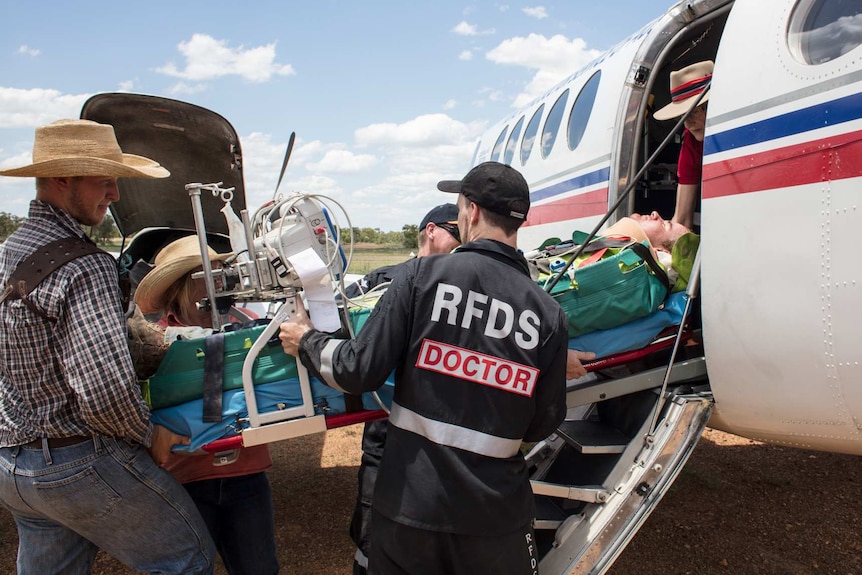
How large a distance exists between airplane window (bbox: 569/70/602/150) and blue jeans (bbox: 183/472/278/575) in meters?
3.89

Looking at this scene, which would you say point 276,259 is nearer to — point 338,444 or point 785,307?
point 785,307

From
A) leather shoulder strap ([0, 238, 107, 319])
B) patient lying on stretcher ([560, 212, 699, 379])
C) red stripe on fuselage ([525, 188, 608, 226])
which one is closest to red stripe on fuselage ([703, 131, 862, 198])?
patient lying on stretcher ([560, 212, 699, 379])

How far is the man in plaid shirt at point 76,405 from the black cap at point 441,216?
1.91 meters

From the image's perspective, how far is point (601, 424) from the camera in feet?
11.5

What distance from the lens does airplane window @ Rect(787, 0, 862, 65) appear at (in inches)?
99.4

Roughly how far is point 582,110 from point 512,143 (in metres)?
2.66

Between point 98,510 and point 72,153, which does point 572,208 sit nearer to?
point 72,153

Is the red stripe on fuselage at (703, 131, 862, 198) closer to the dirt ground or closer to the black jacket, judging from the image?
the black jacket

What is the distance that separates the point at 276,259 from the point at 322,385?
623mm

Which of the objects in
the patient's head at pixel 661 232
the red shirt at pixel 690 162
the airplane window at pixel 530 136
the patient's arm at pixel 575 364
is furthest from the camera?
the airplane window at pixel 530 136

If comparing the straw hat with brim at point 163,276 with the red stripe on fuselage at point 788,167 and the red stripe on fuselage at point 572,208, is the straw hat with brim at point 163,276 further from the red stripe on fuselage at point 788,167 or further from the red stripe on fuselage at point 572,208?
the red stripe on fuselage at point 572,208

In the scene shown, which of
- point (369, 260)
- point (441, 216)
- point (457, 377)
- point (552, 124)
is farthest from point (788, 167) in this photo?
point (369, 260)

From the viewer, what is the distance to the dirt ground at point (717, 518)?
427cm

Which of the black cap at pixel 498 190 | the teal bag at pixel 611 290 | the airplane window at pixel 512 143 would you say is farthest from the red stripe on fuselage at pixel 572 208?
the black cap at pixel 498 190
